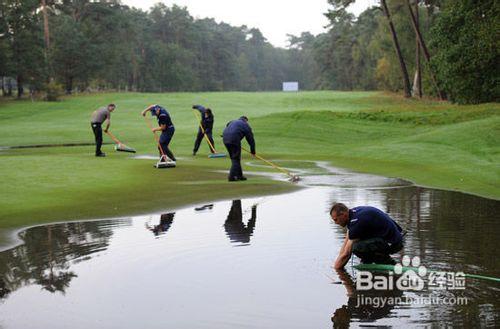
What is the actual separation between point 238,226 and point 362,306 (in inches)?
223

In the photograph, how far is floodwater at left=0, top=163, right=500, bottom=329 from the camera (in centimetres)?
837

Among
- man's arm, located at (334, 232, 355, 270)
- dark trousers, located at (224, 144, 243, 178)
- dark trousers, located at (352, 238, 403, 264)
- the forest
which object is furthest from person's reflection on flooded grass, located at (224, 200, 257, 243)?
the forest

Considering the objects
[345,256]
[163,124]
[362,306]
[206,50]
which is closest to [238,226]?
[345,256]

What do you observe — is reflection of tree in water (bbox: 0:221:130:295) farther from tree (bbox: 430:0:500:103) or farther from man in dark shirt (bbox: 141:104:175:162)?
tree (bbox: 430:0:500:103)

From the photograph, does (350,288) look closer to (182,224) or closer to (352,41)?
(182,224)

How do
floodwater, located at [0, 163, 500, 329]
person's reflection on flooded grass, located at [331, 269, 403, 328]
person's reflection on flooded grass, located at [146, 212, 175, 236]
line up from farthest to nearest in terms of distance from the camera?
1. person's reflection on flooded grass, located at [146, 212, 175, 236]
2. floodwater, located at [0, 163, 500, 329]
3. person's reflection on flooded grass, located at [331, 269, 403, 328]

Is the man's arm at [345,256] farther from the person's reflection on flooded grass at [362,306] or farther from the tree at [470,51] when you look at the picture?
the tree at [470,51]

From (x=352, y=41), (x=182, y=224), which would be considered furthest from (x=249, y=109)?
(x=352, y=41)

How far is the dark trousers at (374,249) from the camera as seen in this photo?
1043 cm

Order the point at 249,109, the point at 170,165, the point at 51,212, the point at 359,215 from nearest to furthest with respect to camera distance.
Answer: the point at 359,215
the point at 51,212
the point at 170,165
the point at 249,109

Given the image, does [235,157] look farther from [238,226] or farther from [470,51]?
[470,51]

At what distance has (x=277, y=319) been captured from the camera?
27.2ft

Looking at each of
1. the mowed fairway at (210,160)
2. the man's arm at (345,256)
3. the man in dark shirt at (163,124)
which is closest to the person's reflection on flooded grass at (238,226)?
the mowed fairway at (210,160)

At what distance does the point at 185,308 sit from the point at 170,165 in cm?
1618
